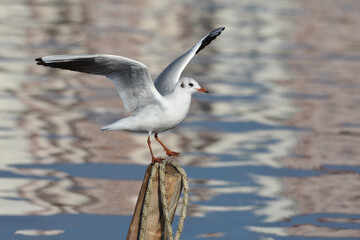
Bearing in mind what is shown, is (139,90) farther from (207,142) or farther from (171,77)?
(207,142)

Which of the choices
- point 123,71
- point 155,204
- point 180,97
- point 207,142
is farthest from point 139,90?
point 207,142

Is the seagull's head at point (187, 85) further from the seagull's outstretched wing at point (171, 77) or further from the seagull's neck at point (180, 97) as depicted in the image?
the seagull's outstretched wing at point (171, 77)

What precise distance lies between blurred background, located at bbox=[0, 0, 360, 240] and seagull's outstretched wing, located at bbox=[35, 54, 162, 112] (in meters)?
3.20

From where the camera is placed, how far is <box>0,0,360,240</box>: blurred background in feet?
36.0

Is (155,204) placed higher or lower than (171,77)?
lower

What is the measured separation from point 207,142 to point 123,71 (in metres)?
7.61

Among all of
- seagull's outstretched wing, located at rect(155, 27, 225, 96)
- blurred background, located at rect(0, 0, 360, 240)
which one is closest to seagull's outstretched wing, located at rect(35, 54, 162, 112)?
seagull's outstretched wing, located at rect(155, 27, 225, 96)

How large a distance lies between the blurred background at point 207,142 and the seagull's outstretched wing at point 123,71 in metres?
3.20

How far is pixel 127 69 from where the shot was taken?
24.0ft

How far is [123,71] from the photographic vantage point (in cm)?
734

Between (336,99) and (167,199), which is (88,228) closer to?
(167,199)

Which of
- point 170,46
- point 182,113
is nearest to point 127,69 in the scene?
point 182,113

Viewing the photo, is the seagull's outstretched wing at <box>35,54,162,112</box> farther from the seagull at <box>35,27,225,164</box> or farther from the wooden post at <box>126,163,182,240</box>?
the wooden post at <box>126,163,182,240</box>

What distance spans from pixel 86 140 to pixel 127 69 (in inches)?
300
